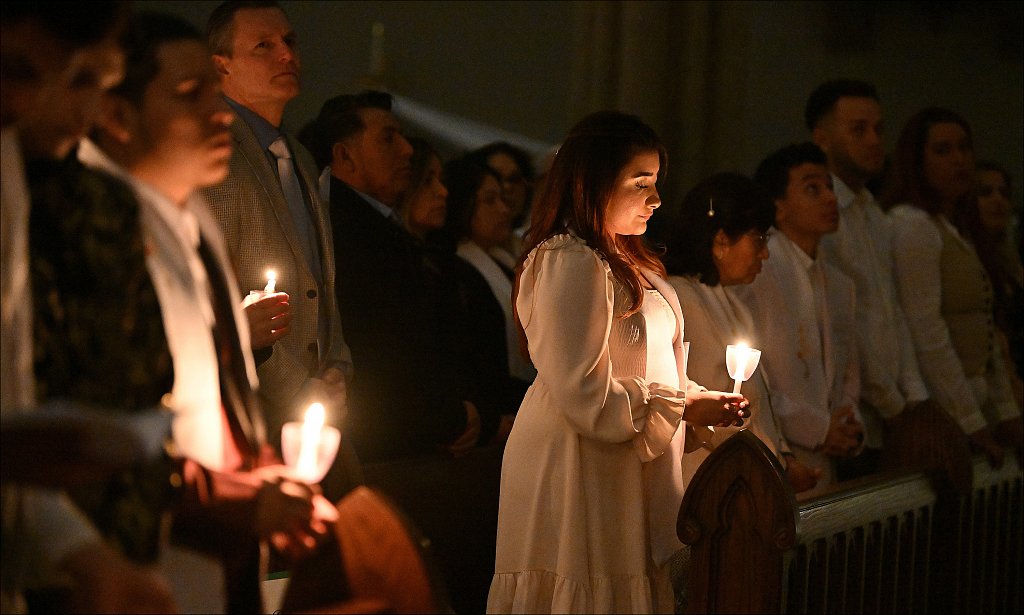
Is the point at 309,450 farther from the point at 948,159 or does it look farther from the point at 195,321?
the point at 948,159

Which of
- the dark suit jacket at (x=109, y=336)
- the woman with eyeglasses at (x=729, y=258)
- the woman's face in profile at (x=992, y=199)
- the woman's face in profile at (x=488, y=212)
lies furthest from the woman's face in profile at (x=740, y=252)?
the woman's face in profile at (x=992, y=199)

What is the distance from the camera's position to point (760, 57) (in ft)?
31.6

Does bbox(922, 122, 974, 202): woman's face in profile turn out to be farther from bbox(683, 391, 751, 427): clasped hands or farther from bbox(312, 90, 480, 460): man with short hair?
bbox(683, 391, 751, 427): clasped hands

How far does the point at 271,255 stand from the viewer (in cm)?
348

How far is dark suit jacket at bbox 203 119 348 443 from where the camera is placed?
3459 mm

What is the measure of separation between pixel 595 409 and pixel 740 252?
1.15 m

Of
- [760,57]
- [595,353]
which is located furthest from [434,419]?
[760,57]

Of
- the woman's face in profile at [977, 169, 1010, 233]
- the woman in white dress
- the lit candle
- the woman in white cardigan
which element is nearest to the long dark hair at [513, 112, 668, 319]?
the woman in white dress

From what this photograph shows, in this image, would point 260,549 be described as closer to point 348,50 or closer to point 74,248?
point 74,248

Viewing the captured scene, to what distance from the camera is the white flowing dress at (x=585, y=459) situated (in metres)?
3.10

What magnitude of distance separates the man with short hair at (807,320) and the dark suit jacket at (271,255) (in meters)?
1.57

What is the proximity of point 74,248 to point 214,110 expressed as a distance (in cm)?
32

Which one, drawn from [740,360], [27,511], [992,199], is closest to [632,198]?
[740,360]

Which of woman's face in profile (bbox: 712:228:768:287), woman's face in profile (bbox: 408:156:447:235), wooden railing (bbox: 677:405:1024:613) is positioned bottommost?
wooden railing (bbox: 677:405:1024:613)
